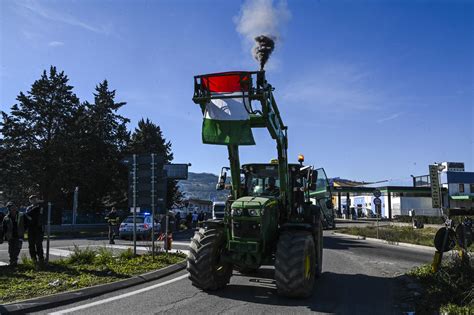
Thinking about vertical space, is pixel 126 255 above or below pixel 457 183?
below

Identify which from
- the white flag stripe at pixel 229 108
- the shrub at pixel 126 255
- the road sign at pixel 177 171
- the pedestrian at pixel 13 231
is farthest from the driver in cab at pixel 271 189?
the road sign at pixel 177 171

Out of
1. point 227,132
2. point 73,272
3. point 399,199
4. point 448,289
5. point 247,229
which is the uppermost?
point 227,132

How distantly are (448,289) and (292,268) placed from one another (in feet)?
9.77

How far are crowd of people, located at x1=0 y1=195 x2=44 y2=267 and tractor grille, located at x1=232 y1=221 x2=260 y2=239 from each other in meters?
5.52

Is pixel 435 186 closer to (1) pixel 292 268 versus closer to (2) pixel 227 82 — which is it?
Result: (1) pixel 292 268

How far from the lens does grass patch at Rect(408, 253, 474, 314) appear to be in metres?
6.46

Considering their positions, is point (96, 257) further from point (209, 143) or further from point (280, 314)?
point (280, 314)

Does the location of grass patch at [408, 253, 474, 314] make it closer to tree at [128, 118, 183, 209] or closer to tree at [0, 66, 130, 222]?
tree at [0, 66, 130, 222]

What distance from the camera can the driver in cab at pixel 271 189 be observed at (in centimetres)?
947

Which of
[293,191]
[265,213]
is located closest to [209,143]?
[265,213]

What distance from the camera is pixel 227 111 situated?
7.61 metres

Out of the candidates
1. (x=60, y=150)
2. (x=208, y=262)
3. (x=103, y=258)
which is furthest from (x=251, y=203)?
(x=60, y=150)

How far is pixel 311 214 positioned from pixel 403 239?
51.2 ft

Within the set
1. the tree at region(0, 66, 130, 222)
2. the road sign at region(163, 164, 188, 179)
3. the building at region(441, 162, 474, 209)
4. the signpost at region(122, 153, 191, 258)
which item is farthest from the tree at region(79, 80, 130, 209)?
the building at region(441, 162, 474, 209)
